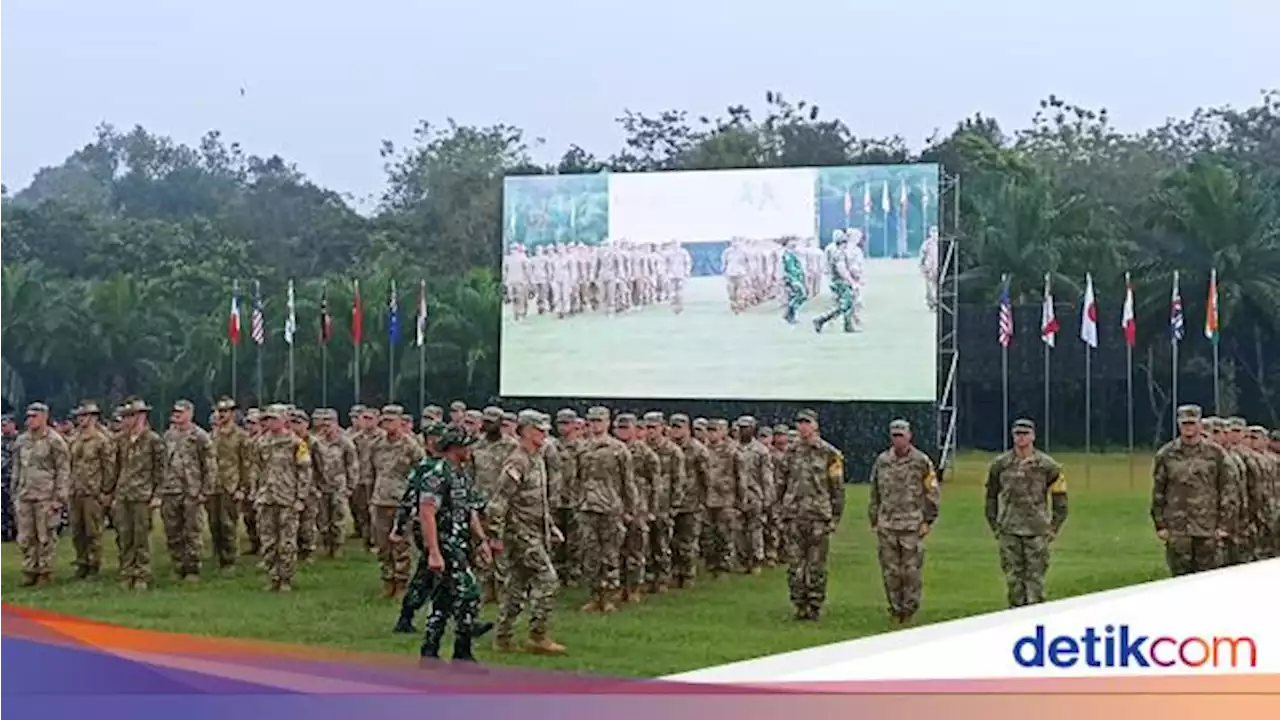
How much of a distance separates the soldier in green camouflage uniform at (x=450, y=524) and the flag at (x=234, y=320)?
1.06m

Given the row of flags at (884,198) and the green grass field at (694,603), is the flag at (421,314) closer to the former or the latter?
the green grass field at (694,603)

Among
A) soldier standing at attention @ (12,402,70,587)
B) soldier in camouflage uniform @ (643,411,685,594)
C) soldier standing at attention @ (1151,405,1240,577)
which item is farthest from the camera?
soldier in camouflage uniform @ (643,411,685,594)

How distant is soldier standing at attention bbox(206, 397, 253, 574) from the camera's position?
6523 millimetres

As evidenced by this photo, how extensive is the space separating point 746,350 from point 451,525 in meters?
1.53

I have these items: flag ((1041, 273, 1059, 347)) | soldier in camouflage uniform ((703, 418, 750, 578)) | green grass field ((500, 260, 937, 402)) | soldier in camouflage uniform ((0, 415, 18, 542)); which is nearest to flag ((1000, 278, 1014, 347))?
flag ((1041, 273, 1059, 347))

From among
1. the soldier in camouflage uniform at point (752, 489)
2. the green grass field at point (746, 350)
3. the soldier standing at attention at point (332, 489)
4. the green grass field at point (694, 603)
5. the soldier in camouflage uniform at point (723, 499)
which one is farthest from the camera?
the soldier in camouflage uniform at point (723, 499)

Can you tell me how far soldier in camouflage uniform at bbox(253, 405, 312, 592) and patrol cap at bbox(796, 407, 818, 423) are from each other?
2.36 metres

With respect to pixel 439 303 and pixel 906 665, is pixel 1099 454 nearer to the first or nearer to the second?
pixel 906 665

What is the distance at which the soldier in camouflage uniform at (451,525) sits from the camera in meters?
6.24

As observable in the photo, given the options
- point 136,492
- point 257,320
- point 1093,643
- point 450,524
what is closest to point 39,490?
point 136,492

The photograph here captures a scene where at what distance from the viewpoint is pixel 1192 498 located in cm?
759

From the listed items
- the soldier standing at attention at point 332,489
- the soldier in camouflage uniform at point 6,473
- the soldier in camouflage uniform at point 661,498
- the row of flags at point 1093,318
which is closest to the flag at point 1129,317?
the row of flags at point 1093,318

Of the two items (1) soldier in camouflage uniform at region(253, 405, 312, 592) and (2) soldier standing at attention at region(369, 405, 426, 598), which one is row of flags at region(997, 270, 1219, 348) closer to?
(2) soldier standing at attention at region(369, 405, 426, 598)

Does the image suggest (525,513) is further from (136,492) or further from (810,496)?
(136,492)
